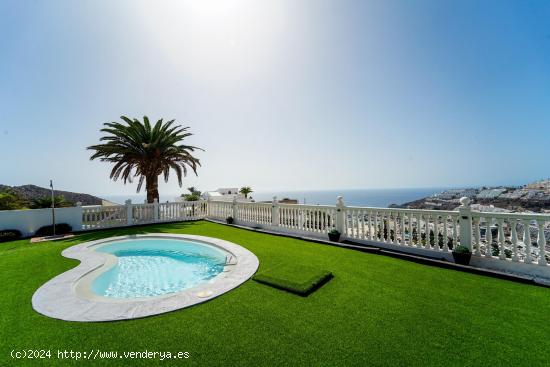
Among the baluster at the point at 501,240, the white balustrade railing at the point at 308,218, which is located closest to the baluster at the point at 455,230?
the baluster at the point at 501,240

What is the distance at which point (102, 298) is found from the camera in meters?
3.63

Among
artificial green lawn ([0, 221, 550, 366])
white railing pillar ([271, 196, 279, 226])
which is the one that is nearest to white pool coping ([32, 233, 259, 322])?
artificial green lawn ([0, 221, 550, 366])

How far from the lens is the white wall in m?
8.87

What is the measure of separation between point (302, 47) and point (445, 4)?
201 inches

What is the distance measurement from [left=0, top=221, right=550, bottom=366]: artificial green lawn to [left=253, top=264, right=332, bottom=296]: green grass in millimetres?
120

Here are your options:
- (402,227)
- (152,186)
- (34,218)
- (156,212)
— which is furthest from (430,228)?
(152,186)

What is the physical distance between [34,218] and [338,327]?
40.5ft

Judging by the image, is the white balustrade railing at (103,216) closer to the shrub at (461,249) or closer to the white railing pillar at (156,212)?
the white railing pillar at (156,212)

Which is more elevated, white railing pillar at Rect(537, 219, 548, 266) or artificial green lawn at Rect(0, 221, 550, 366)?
white railing pillar at Rect(537, 219, 548, 266)

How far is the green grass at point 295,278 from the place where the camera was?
3742 millimetres

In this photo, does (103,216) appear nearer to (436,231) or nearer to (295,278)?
(295,278)

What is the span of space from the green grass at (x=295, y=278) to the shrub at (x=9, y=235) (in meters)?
10.5

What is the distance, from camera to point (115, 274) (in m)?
5.35

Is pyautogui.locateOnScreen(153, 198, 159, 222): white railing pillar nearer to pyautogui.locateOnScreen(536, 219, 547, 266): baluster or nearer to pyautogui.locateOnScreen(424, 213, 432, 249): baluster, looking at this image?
pyautogui.locateOnScreen(424, 213, 432, 249): baluster
